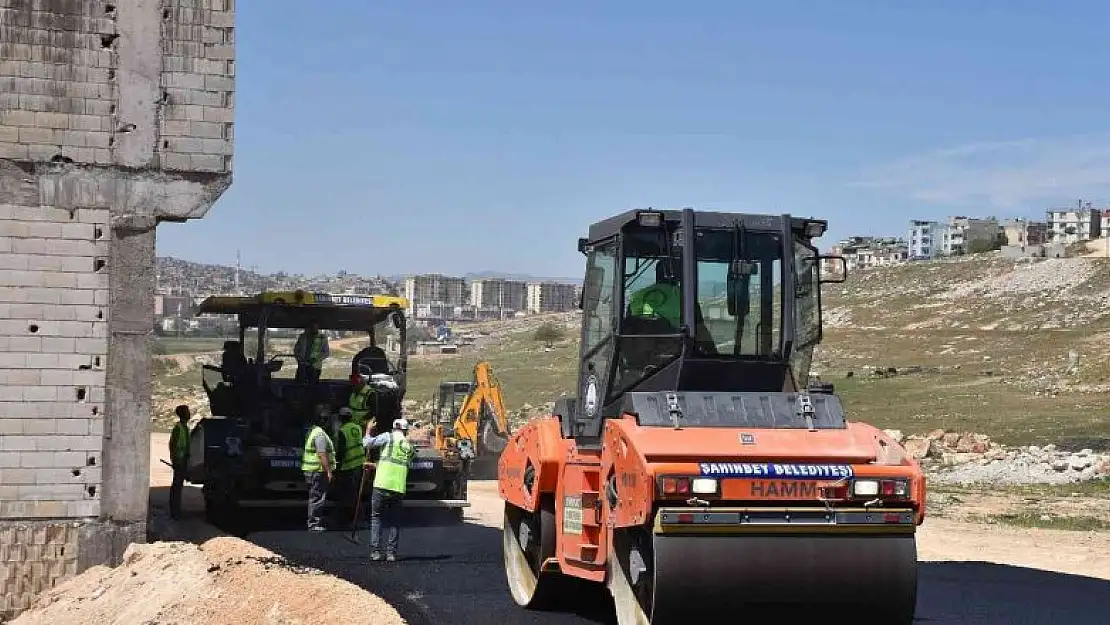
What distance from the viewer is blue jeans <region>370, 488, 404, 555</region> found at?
49.3 feet

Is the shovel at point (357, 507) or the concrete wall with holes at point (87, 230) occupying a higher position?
the concrete wall with holes at point (87, 230)

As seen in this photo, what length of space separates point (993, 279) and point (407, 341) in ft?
227

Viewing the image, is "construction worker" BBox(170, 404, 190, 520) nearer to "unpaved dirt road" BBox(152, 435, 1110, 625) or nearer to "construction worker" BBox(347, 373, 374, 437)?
"unpaved dirt road" BBox(152, 435, 1110, 625)

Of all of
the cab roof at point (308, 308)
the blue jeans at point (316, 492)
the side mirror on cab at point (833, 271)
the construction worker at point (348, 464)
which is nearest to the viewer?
the side mirror on cab at point (833, 271)

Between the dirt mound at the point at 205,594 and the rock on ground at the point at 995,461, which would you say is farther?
the rock on ground at the point at 995,461

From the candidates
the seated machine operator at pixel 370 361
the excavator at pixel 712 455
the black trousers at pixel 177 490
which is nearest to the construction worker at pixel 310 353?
the seated machine operator at pixel 370 361

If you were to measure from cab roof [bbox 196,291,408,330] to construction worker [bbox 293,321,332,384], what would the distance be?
4.7 inches

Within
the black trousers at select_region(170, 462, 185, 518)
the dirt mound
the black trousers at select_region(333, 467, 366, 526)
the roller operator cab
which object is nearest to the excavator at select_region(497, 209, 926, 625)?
the dirt mound

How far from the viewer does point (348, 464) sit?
1758cm

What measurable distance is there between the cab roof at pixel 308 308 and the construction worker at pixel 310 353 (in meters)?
0.12

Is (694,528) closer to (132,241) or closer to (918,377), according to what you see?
(132,241)

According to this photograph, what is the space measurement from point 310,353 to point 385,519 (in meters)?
A: 5.13

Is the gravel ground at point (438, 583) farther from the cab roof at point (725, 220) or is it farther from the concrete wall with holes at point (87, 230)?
the cab roof at point (725, 220)

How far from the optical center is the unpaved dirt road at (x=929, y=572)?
1185 cm
